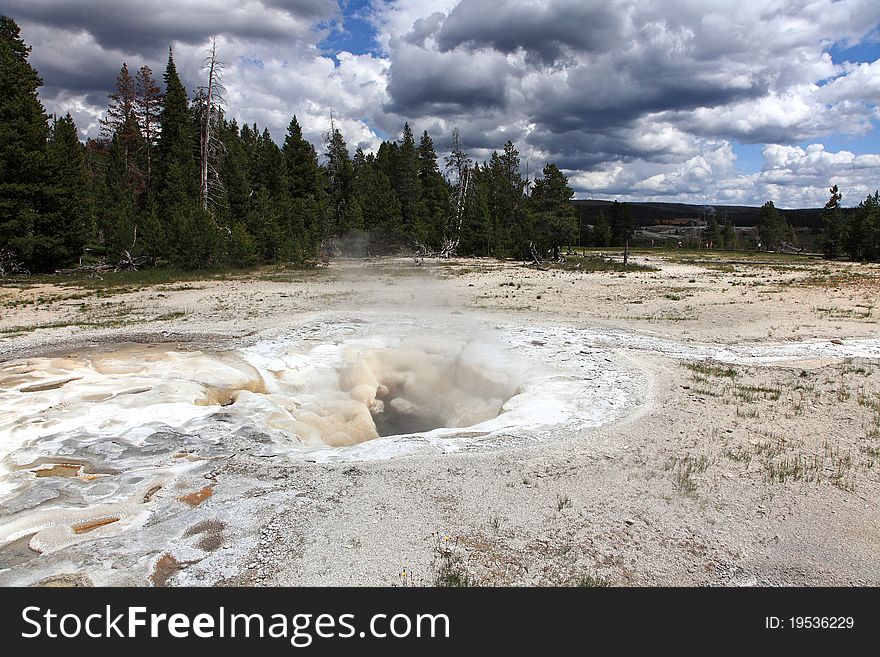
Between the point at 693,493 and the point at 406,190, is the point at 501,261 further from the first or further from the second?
the point at 693,493

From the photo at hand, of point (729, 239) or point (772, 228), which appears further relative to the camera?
point (729, 239)

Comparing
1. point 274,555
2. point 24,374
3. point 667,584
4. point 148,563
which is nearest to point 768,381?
point 667,584

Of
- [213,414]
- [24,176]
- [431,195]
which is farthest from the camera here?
[431,195]

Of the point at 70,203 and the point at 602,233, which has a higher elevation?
the point at 602,233

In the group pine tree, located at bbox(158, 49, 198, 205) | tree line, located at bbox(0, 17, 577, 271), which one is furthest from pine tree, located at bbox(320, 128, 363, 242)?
pine tree, located at bbox(158, 49, 198, 205)

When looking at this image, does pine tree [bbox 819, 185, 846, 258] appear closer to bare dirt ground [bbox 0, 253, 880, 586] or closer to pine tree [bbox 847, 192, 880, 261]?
pine tree [bbox 847, 192, 880, 261]

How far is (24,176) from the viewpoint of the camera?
26750 mm

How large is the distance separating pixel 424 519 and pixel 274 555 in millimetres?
1340

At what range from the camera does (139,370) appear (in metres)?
9.27

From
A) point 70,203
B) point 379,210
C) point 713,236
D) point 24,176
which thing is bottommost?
point 70,203

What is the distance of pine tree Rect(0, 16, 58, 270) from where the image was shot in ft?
84.8

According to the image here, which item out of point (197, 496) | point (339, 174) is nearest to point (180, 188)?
point (339, 174)

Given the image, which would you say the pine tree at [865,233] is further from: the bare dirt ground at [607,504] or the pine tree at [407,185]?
the bare dirt ground at [607,504]

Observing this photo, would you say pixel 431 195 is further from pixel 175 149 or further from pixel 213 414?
pixel 213 414
